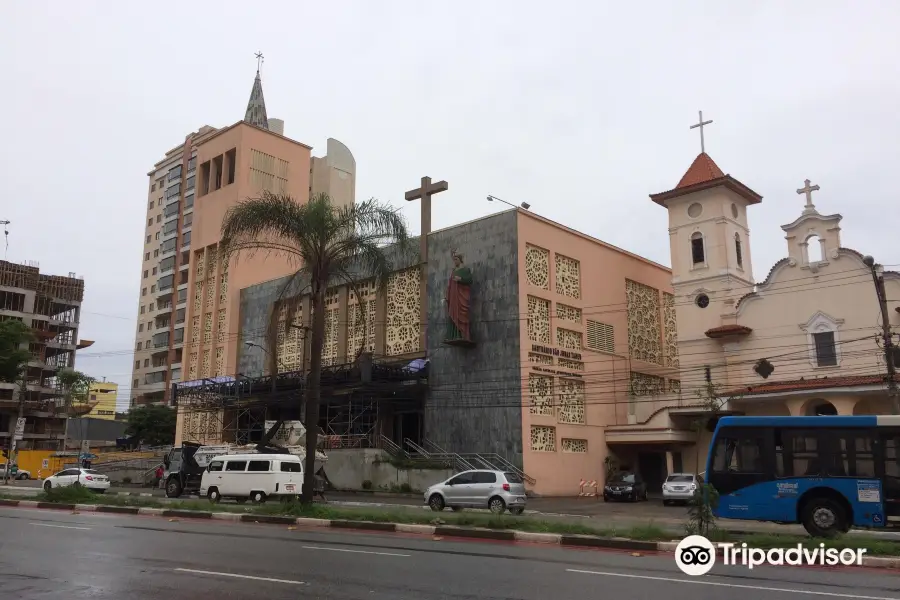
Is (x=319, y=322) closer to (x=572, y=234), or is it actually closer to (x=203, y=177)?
(x=572, y=234)

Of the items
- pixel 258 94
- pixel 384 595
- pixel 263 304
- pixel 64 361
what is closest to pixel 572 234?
pixel 263 304

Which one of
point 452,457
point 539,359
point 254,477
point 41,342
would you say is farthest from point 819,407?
point 41,342

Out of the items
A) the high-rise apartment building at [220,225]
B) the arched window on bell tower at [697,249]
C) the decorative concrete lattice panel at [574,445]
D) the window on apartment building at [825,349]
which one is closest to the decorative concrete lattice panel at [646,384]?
the decorative concrete lattice panel at [574,445]

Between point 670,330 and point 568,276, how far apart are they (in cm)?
1050

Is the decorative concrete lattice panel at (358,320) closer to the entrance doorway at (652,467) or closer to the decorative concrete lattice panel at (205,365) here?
Result: the decorative concrete lattice panel at (205,365)

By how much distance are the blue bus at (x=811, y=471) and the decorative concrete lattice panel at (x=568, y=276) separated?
21.8 m

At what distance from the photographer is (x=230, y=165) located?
56469mm

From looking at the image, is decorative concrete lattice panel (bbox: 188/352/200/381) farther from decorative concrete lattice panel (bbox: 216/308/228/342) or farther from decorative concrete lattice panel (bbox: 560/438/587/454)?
decorative concrete lattice panel (bbox: 560/438/587/454)

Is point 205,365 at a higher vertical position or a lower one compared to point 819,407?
higher

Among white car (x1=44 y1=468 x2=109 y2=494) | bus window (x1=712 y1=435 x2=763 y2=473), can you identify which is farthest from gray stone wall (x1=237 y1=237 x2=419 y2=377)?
bus window (x1=712 y1=435 x2=763 y2=473)

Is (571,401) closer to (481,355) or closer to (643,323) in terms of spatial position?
(481,355)

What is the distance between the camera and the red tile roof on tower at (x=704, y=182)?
40.4m

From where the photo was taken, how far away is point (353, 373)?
38.5 metres

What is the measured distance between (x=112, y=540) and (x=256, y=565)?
4.82 meters
